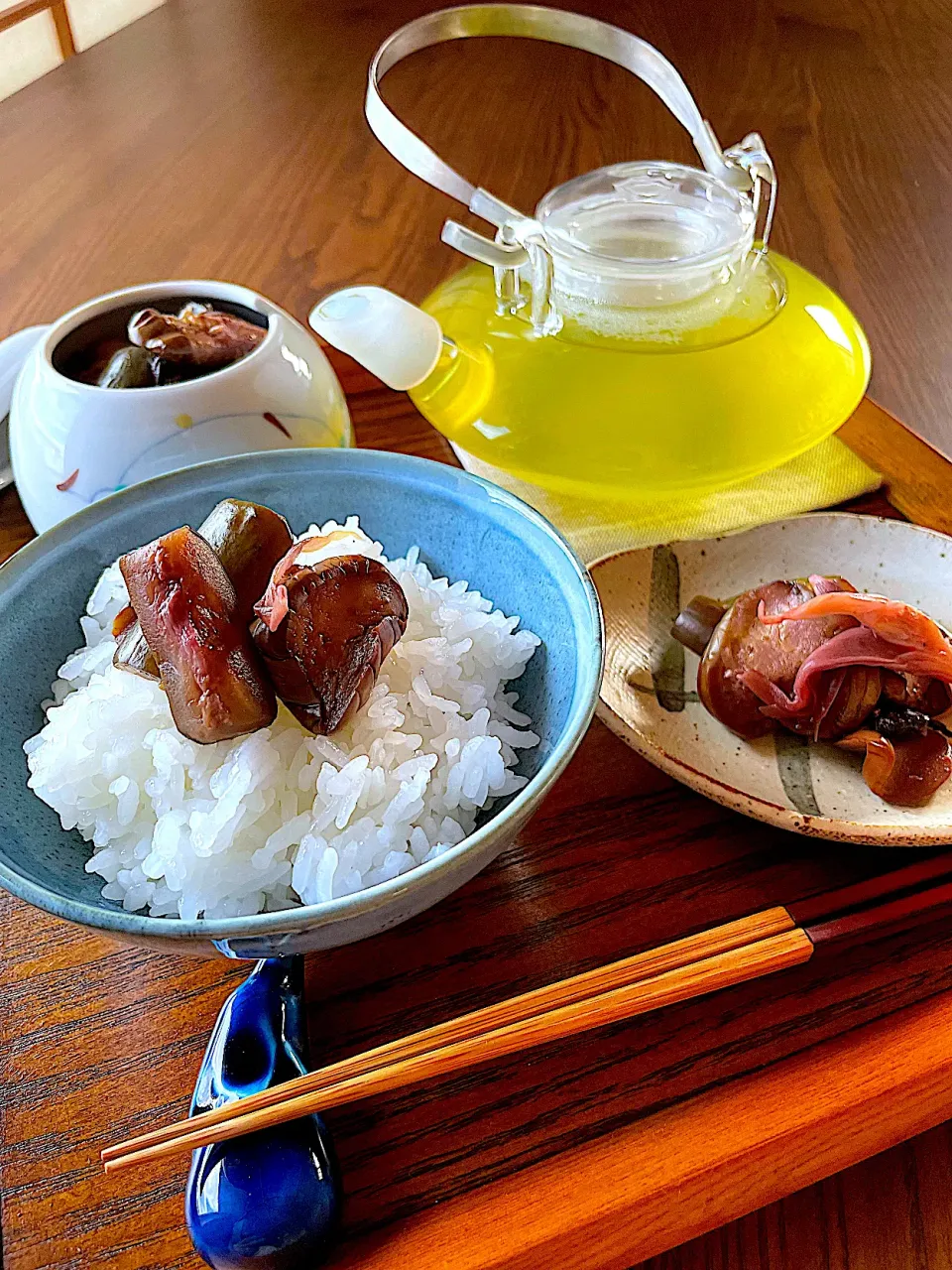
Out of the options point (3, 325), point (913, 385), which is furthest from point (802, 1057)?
point (3, 325)

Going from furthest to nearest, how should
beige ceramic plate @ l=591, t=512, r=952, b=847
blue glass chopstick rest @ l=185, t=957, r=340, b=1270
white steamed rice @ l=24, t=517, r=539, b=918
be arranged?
beige ceramic plate @ l=591, t=512, r=952, b=847 < white steamed rice @ l=24, t=517, r=539, b=918 < blue glass chopstick rest @ l=185, t=957, r=340, b=1270

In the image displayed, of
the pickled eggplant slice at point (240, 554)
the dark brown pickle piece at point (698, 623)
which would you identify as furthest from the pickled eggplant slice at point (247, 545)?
the dark brown pickle piece at point (698, 623)

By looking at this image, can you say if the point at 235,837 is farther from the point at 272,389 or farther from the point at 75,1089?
the point at 272,389

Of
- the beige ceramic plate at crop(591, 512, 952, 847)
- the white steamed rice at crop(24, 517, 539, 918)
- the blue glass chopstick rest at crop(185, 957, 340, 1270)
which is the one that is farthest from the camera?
the beige ceramic plate at crop(591, 512, 952, 847)

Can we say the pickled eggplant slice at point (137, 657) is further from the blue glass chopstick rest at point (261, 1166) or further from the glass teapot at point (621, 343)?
the glass teapot at point (621, 343)

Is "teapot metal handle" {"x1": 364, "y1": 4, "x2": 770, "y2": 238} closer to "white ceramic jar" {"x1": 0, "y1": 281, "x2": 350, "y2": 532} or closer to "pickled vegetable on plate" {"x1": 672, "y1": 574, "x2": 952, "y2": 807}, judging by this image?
"white ceramic jar" {"x1": 0, "y1": 281, "x2": 350, "y2": 532}

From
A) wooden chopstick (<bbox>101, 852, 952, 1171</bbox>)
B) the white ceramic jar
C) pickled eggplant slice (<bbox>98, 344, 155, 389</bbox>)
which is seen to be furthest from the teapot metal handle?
wooden chopstick (<bbox>101, 852, 952, 1171</bbox>)

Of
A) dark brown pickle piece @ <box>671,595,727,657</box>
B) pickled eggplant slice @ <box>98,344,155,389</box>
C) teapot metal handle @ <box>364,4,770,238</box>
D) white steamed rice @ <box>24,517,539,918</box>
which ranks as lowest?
dark brown pickle piece @ <box>671,595,727,657</box>
